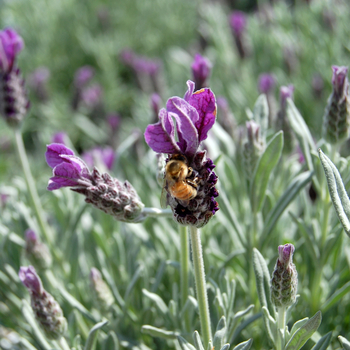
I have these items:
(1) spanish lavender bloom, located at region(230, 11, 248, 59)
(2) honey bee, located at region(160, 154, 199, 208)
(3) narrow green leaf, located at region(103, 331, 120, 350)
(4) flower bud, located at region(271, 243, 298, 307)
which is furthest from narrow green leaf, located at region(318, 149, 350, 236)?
(1) spanish lavender bloom, located at region(230, 11, 248, 59)

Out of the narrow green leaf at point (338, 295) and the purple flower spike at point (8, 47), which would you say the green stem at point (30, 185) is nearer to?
the purple flower spike at point (8, 47)

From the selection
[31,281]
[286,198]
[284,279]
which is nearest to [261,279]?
[284,279]

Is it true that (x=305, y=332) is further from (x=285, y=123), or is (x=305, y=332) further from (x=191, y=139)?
(x=285, y=123)

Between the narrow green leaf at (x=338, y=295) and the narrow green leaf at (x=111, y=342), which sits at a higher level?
the narrow green leaf at (x=111, y=342)

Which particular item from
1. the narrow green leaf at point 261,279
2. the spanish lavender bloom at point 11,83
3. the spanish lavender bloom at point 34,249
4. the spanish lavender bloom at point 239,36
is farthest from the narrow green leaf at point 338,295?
the spanish lavender bloom at point 239,36

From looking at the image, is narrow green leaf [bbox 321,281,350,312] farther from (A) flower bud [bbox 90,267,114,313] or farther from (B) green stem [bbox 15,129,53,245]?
(B) green stem [bbox 15,129,53,245]

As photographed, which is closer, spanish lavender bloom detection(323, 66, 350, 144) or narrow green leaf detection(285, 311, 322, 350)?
narrow green leaf detection(285, 311, 322, 350)
